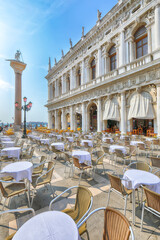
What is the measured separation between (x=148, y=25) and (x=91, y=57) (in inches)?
324

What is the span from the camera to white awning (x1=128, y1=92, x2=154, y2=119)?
33.3 feet

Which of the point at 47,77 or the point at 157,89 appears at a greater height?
the point at 47,77

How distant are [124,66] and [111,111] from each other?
4.99 m

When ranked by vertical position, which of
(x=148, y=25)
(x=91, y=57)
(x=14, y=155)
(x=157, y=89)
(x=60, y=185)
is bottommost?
(x=60, y=185)

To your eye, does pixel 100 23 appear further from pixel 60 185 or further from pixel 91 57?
pixel 60 185

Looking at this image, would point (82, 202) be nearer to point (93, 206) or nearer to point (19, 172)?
point (93, 206)

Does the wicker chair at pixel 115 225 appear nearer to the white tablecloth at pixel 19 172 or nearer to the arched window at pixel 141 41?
the white tablecloth at pixel 19 172

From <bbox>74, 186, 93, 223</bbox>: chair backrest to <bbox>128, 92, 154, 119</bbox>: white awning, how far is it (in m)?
10.3

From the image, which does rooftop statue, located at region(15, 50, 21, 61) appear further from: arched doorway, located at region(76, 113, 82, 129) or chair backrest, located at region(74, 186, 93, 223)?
chair backrest, located at region(74, 186, 93, 223)

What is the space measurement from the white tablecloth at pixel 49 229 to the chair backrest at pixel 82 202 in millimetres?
473

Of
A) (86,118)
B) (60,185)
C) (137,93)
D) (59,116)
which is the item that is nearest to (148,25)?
(137,93)

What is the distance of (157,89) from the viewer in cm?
942

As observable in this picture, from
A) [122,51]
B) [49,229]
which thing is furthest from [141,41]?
[49,229]

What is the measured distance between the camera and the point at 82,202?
1.93 m
